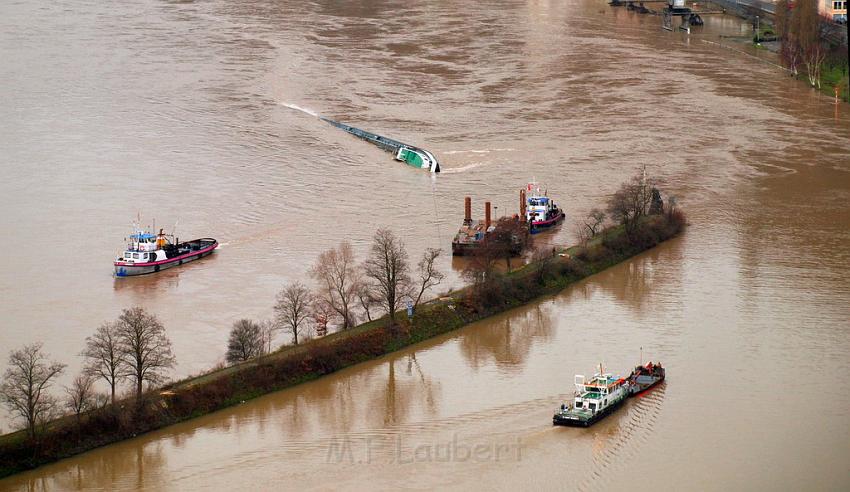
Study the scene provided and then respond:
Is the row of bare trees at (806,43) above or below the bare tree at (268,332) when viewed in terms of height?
above

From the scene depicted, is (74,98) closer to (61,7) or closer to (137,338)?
(61,7)

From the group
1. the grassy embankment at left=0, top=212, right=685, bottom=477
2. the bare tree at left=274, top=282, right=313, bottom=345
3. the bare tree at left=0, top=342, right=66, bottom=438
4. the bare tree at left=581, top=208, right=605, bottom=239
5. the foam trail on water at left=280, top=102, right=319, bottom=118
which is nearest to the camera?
the bare tree at left=0, top=342, right=66, bottom=438

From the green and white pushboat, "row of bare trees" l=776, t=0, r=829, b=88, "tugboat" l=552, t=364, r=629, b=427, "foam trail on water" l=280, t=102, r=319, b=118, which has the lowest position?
"tugboat" l=552, t=364, r=629, b=427

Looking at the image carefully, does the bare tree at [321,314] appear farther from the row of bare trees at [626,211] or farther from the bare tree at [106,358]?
the row of bare trees at [626,211]

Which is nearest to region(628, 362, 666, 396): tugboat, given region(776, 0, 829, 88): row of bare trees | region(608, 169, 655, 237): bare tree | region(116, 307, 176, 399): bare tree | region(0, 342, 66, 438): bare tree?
region(116, 307, 176, 399): bare tree

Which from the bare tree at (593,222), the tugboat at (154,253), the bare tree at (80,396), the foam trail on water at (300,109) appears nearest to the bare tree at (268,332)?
the bare tree at (80,396)

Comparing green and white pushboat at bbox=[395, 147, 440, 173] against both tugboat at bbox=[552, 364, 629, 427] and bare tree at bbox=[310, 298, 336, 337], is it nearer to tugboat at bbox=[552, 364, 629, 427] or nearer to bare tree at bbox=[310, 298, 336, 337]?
bare tree at bbox=[310, 298, 336, 337]

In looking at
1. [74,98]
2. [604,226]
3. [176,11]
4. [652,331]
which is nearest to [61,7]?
[176,11]
